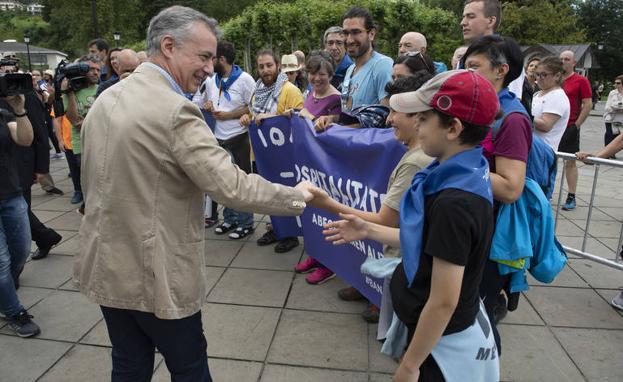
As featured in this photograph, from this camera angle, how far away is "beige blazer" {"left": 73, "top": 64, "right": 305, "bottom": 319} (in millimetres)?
1651

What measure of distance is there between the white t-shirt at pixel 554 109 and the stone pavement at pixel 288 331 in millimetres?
1341

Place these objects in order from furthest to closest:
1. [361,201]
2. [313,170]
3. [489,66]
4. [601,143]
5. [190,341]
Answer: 1. [601,143]
2. [313,170]
3. [361,201]
4. [489,66]
5. [190,341]

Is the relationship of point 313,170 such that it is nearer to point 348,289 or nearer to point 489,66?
point 348,289

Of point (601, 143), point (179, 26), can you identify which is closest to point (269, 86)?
point (179, 26)

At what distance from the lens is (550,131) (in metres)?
4.69

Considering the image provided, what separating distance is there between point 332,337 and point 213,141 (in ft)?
6.43

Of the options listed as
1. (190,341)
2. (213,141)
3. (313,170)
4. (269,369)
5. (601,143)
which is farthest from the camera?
(601,143)

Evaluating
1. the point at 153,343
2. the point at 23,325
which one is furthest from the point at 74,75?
the point at 153,343

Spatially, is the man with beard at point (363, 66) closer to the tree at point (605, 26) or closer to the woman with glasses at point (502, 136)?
the woman with glasses at point (502, 136)

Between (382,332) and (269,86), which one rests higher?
(269,86)

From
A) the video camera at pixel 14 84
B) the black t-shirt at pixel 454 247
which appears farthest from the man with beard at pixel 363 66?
the video camera at pixel 14 84

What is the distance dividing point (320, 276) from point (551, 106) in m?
2.91

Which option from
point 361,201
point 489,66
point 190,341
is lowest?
point 190,341

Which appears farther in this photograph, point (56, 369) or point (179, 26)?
point (56, 369)
